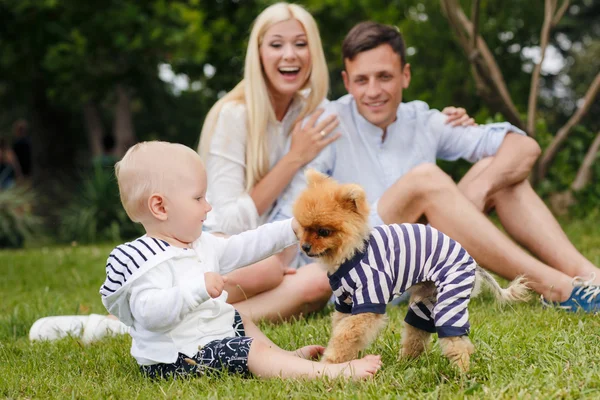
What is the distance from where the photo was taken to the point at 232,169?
13.2 feet

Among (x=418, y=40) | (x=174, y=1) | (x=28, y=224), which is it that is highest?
(x=174, y=1)

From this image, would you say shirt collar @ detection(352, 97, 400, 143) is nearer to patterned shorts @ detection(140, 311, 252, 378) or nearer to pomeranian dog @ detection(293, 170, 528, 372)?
pomeranian dog @ detection(293, 170, 528, 372)

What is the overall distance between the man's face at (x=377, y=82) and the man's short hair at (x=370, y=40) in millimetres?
26

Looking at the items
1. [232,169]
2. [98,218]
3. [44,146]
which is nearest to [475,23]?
[232,169]

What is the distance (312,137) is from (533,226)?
1.37m

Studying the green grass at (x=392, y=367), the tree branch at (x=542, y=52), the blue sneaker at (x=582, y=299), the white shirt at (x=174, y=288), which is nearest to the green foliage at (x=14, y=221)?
the green grass at (x=392, y=367)

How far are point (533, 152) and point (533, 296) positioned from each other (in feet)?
2.78

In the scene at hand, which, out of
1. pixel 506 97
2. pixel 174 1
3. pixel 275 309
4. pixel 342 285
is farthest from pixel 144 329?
pixel 174 1

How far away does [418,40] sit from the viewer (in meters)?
8.88

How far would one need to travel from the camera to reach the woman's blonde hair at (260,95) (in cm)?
404

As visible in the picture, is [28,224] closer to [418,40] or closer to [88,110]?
[418,40]

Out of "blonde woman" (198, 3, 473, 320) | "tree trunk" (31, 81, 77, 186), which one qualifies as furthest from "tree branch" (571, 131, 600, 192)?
"tree trunk" (31, 81, 77, 186)

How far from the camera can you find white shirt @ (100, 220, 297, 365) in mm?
2379

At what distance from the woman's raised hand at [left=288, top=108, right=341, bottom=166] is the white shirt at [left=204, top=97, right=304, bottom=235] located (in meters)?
0.18
